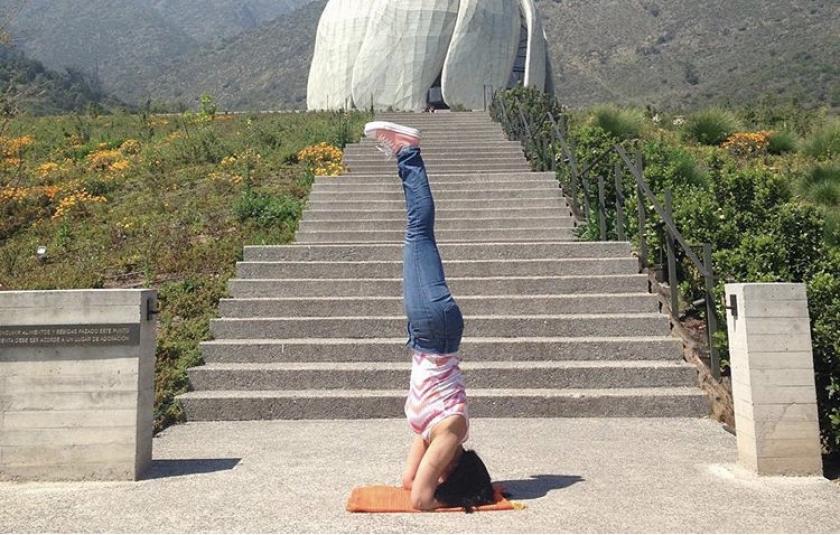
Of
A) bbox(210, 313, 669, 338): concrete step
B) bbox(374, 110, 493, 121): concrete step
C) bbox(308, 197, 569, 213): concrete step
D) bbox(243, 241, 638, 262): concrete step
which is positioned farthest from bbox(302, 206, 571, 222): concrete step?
bbox(374, 110, 493, 121): concrete step

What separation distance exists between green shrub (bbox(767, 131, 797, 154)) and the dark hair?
11.1m

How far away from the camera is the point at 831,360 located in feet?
14.1

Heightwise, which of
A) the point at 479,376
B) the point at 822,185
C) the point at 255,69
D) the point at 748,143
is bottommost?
the point at 479,376

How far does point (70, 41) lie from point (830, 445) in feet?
465

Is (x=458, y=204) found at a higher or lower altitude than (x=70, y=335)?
higher

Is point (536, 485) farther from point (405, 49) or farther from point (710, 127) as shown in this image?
point (405, 49)

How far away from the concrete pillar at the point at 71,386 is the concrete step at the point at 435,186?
626 cm

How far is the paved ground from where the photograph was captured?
10.6 ft

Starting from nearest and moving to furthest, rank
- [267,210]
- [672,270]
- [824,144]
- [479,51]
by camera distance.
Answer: [672,270]
[267,210]
[824,144]
[479,51]

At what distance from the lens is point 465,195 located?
9.82 meters

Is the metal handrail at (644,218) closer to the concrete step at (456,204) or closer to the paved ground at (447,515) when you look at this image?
the concrete step at (456,204)

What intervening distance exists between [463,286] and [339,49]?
15499 mm

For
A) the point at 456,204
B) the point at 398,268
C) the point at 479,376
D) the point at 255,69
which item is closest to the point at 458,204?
the point at 456,204

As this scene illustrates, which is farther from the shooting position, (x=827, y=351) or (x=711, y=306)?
(x=711, y=306)
